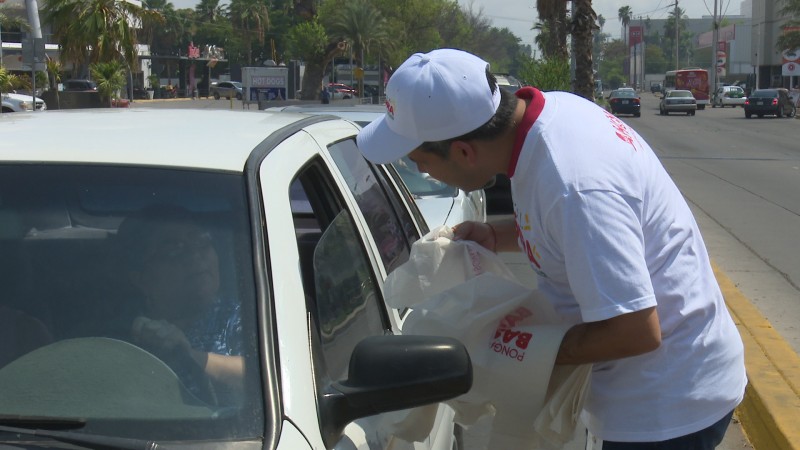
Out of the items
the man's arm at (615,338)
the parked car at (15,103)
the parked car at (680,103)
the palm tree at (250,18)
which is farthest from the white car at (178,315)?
the palm tree at (250,18)

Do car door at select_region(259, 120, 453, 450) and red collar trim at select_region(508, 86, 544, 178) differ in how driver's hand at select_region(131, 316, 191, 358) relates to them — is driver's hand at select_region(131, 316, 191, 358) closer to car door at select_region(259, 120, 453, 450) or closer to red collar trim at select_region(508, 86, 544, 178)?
car door at select_region(259, 120, 453, 450)

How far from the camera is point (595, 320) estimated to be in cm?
202

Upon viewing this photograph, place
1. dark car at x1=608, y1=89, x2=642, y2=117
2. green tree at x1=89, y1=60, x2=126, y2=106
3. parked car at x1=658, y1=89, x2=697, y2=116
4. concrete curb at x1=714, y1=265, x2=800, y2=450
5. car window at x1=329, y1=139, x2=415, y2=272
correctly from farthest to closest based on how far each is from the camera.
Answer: parked car at x1=658, y1=89, x2=697, y2=116 < dark car at x1=608, y1=89, x2=642, y2=117 < green tree at x1=89, y1=60, x2=126, y2=106 < concrete curb at x1=714, y1=265, x2=800, y2=450 < car window at x1=329, y1=139, x2=415, y2=272

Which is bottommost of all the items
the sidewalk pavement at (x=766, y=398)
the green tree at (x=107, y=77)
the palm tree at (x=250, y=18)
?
the sidewalk pavement at (x=766, y=398)

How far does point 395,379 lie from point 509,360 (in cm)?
35

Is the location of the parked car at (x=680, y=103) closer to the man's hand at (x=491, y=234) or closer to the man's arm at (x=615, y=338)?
the man's hand at (x=491, y=234)

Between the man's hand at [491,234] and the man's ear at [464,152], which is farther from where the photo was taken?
the man's hand at [491,234]

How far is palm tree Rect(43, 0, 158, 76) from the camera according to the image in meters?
30.3

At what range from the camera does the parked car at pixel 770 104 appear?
46.6 metres

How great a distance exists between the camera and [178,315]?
82.1 inches

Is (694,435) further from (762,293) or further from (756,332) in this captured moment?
(762,293)

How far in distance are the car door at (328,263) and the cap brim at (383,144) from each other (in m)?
0.20

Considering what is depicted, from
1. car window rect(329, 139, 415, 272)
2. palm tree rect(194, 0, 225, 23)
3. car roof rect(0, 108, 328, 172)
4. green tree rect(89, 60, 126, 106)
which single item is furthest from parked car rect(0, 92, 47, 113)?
palm tree rect(194, 0, 225, 23)

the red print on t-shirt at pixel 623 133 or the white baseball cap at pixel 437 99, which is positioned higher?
the white baseball cap at pixel 437 99
